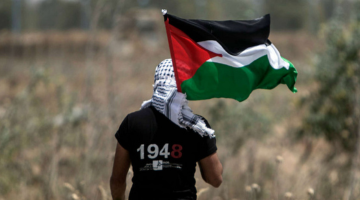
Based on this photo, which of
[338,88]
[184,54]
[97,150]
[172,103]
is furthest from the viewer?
[338,88]

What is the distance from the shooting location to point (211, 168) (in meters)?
2.12

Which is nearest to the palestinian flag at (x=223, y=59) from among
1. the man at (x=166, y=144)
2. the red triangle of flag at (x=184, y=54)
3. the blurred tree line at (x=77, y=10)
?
the red triangle of flag at (x=184, y=54)

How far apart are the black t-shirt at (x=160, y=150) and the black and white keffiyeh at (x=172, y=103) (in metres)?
0.05

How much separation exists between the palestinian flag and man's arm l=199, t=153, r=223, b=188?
0.32m

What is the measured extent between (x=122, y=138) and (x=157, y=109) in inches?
9.1

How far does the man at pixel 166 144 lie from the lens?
2.04 m

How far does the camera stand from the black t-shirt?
2.05 m

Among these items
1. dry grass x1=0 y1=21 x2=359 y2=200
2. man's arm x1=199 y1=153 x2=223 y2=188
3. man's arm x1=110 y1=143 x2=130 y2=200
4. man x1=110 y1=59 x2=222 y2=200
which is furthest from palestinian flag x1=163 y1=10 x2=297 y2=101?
dry grass x1=0 y1=21 x2=359 y2=200

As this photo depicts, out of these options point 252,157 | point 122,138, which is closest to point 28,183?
point 252,157

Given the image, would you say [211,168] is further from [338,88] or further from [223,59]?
[338,88]

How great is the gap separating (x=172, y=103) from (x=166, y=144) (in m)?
0.21

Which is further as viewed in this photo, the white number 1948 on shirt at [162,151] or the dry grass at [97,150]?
the dry grass at [97,150]

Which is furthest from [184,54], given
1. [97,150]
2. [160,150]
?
[97,150]

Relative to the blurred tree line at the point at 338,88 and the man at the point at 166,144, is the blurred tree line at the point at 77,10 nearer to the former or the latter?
the blurred tree line at the point at 338,88
